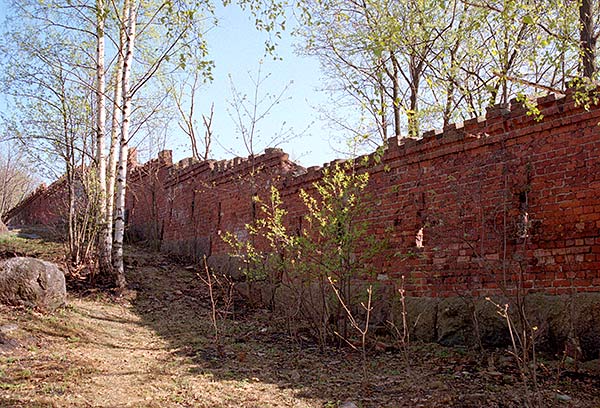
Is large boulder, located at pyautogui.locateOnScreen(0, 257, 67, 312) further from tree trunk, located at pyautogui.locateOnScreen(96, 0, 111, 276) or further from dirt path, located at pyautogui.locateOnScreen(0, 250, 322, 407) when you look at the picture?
tree trunk, located at pyautogui.locateOnScreen(96, 0, 111, 276)

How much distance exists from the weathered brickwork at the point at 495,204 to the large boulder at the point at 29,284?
460cm

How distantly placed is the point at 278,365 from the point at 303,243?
1.74 meters

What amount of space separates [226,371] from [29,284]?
10.8ft

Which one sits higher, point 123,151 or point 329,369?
point 123,151

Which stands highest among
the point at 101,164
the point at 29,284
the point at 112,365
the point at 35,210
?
the point at 35,210

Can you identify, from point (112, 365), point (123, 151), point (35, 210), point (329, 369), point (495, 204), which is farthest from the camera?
point (35, 210)

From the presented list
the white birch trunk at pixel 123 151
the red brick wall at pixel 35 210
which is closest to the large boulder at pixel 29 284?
the white birch trunk at pixel 123 151

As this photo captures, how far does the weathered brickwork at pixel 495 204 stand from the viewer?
572 centimetres

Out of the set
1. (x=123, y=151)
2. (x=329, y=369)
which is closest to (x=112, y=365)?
(x=329, y=369)

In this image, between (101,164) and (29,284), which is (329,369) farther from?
(101,164)

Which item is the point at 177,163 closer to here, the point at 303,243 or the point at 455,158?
the point at 303,243

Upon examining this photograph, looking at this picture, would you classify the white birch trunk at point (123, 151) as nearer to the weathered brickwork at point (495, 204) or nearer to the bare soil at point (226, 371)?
the bare soil at point (226, 371)

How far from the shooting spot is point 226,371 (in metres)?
5.79

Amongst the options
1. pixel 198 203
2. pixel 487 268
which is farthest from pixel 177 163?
pixel 487 268
